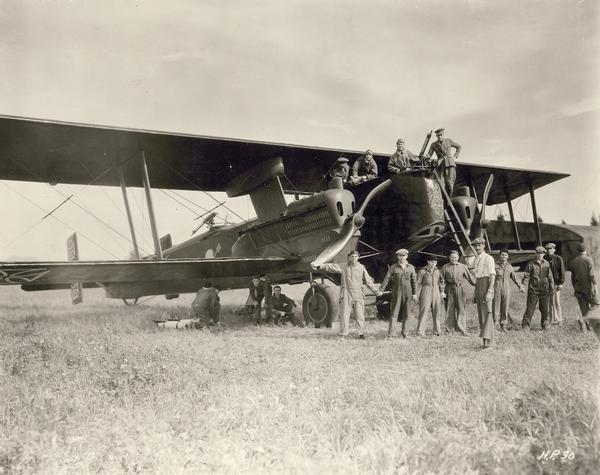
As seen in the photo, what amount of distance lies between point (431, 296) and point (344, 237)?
6.07 ft

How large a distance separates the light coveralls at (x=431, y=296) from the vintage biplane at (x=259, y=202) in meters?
0.72

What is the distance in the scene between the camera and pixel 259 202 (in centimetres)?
1034

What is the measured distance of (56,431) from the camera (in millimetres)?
3031

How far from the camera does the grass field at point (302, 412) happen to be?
2.56 meters

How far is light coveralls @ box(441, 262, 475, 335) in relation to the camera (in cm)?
Result: 814

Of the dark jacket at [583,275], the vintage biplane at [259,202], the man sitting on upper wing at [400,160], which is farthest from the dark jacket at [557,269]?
the man sitting on upper wing at [400,160]

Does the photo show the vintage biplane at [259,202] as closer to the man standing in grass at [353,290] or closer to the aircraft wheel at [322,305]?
the aircraft wheel at [322,305]

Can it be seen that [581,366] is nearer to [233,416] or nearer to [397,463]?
[397,463]

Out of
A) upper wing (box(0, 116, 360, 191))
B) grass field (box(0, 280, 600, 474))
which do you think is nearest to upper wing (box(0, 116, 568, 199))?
upper wing (box(0, 116, 360, 191))

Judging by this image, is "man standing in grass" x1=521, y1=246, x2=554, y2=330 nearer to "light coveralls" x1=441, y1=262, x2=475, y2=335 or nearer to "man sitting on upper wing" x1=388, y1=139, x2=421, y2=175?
"light coveralls" x1=441, y1=262, x2=475, y2=335

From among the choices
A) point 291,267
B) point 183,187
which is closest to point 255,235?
point 291,267

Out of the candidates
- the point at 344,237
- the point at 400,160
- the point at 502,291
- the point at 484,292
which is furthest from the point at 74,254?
the point at 484,292

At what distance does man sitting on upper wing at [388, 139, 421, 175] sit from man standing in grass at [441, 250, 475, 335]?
187cm

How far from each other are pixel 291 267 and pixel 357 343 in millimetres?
3152
